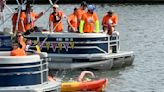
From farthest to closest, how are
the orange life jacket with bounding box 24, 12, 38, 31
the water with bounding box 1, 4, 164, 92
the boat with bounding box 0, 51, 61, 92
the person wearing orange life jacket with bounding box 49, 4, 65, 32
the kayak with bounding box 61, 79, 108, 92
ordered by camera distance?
the person wearing orange life jacket with bounding box 49, 4, 65, 32
the orange life jacket with bounding box 24, 12, 38, 31
the water with bounding box 1, 4, 164, 92
the kayak with bounding box 61, 79, 108, 92
the boat with bounding box 0, 51, 61, 92

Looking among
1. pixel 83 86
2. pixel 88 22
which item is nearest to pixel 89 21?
pixel 88 22

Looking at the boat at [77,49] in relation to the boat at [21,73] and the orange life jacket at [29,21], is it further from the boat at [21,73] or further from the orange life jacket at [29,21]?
the boat at [21,73]

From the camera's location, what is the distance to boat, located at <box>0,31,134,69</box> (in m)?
24.5

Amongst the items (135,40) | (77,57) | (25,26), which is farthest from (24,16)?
(135,40)

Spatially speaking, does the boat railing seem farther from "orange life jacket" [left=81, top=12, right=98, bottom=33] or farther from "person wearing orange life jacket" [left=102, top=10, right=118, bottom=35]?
"person wearing orange life jacket" [left=102, top=10, right=118, bottom=35]

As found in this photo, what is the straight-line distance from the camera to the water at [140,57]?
2301cm

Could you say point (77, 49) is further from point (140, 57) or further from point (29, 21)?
point (140, 57)

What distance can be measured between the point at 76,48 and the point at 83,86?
4660 millimetres

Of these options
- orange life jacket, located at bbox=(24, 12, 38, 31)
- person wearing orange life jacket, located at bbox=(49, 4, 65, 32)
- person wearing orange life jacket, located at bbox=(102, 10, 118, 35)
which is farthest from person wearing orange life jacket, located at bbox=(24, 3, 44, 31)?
person wearing orange life jacket, located at bbox=(102, 10, 118, 35)

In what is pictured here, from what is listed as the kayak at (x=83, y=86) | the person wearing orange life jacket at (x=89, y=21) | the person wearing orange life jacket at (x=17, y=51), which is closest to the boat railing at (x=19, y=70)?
the person wearing orange life jacket at (x=17, y=51)

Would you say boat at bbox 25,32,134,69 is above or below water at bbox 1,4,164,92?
above

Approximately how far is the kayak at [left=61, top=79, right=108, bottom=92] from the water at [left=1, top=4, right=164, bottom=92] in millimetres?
865

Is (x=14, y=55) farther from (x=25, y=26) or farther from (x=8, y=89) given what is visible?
(x=25, y=26)

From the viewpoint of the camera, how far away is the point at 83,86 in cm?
2025
